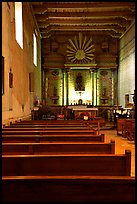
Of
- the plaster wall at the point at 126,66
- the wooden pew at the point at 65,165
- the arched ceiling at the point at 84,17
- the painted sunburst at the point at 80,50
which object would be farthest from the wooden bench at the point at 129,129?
the painted sunburst at the point at 80,50

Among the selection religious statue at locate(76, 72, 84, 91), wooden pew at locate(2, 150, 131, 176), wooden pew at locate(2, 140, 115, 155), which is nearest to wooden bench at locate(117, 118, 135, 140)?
wooden pew at locate(2, 140, 115, 155)

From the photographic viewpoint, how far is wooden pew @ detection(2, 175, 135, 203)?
1995 mm

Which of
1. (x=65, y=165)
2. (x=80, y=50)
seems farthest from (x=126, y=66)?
(x=65, y=165)

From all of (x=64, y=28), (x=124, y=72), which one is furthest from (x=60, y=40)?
(x=124, y=72)

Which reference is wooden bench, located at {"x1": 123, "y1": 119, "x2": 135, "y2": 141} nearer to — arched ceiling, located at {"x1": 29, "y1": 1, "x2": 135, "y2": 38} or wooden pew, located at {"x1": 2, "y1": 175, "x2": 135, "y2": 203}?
arched ceiling, located at {"x1": 29, "y1": 1, "x2": 135, "y2": 38}

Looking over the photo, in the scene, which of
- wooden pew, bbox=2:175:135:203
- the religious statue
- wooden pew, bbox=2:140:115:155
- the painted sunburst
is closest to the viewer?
wooden pew, bbox=2:175:135:203

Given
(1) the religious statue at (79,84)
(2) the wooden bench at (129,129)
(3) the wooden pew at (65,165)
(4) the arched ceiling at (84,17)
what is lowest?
(2) the wooden bench at (129,129)

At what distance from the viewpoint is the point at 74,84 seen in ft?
72.2

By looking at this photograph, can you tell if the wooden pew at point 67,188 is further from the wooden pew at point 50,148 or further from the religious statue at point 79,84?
the religious statue at point 79,84

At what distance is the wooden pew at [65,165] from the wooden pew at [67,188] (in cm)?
78

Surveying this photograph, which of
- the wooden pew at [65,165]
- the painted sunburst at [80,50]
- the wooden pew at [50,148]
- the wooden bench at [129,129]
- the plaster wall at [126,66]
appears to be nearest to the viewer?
the wooden pew at [65,165]

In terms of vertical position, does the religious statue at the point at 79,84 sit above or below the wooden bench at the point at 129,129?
above

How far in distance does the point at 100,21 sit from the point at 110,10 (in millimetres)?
1886

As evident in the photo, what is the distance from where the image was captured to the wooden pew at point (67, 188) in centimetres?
200
